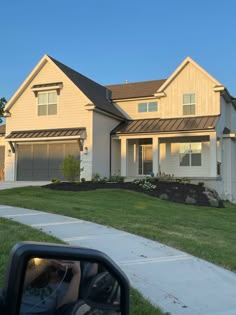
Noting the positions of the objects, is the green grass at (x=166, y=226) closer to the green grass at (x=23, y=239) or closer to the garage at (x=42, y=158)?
the green grass at (x=23, y=239)

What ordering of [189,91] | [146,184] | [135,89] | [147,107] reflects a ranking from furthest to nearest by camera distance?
[135,89] → [147,107] → [189,91] → [146,184]

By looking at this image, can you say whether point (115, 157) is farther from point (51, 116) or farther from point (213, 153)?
point (213, 153)

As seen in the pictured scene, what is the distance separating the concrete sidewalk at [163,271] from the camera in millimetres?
5004

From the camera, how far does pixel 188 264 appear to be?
6.66m

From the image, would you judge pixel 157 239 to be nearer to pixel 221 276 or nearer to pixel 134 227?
pixel 134 227

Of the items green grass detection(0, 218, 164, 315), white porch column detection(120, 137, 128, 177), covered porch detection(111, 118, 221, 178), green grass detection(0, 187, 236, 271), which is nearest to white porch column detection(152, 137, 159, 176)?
covered porch detection(111, 118, 221, 178)

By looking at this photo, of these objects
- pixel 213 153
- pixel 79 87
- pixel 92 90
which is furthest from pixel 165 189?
pixel 92 90

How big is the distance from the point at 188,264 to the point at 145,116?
21.1m

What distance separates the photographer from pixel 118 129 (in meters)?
26.2

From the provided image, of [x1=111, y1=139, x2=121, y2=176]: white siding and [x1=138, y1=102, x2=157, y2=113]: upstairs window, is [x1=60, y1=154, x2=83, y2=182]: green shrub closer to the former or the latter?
[x1=111, y1=139, x2=121, y2=176]: white siding

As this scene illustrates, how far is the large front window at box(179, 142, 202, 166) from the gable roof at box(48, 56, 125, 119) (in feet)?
14.7

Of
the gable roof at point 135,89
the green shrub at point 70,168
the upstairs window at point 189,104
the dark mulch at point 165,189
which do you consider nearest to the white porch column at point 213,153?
the dark mulch at point 165,189

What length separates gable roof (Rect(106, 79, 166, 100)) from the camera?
2798 cm

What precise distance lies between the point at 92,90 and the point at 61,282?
2529 centimetres
